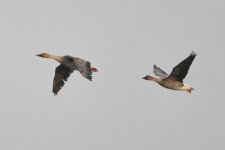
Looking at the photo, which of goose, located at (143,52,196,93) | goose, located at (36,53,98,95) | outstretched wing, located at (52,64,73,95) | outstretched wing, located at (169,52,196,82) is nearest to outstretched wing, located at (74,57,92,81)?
goose, located at (36,53,98,95)

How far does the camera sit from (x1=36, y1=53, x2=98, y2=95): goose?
31672mm

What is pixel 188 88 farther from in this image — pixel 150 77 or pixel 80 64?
pixel 80 64

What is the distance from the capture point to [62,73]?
3538 cm

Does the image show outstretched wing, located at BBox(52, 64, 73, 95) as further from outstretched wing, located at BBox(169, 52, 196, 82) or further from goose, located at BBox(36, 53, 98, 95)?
outstretched wing, located at BBox(169, 52, 196, 82)

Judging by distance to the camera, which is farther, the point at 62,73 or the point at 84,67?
the point at 62,73

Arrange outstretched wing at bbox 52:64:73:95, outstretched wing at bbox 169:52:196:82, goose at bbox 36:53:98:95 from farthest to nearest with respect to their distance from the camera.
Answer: outstretched wing at bbox 52:64:73:95 → goose at bbox 36:53:98:95 → outstretched wing at bbox 169:52:196:82

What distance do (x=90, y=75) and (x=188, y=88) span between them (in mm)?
4238

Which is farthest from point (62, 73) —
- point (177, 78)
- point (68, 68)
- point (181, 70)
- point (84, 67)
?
point (181, 70)

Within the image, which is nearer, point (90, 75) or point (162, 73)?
point (90, 75)

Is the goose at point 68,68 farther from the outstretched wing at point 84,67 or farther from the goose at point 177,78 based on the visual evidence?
the goose at point 177,78

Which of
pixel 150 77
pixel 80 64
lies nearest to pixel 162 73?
pixel 150 77

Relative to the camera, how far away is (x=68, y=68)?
115 ft

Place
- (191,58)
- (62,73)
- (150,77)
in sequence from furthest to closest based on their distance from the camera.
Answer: (62,73) → (150,77) → (191,58)

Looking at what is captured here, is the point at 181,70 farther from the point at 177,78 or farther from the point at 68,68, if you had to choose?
the point at 68,68
